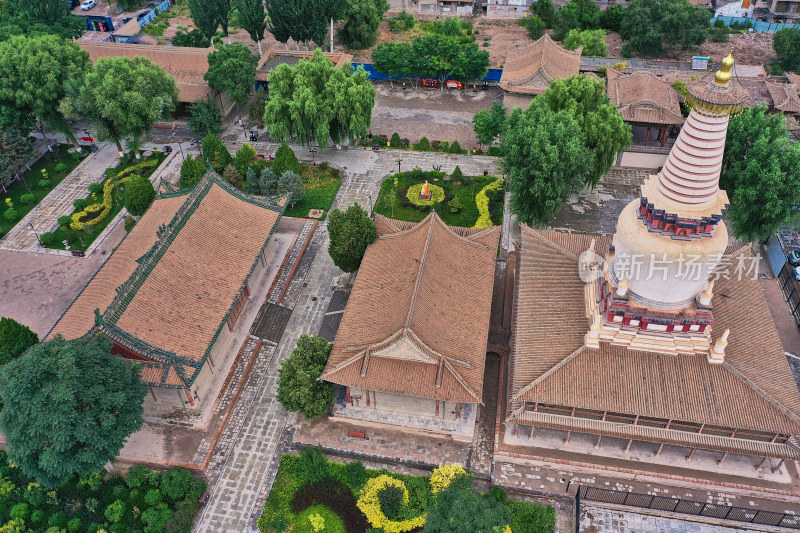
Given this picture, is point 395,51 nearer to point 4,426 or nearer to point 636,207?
point 636,207

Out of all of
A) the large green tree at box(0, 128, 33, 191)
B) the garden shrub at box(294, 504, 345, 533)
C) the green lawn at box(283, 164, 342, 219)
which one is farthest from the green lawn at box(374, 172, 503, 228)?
the large green tree at box(0, 128, 33, 191)

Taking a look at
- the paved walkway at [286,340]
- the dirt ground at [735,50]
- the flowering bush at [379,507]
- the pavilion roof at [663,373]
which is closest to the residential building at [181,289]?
the paved walkway at [286,340]

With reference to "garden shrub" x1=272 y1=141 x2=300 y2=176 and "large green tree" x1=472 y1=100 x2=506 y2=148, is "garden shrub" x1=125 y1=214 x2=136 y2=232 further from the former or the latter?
"large green tree" x1=472 y1=100 x2=506 y2=148

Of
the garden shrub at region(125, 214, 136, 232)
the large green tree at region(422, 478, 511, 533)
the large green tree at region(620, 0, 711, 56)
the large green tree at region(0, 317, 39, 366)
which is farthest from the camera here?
the large green tree at region(620, 0, 711, 56)

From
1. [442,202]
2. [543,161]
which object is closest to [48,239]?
[442,202]

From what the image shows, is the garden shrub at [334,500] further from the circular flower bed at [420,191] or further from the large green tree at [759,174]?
the large green tree at [759,174]

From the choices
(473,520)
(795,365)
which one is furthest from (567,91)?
Result: (473,520)
